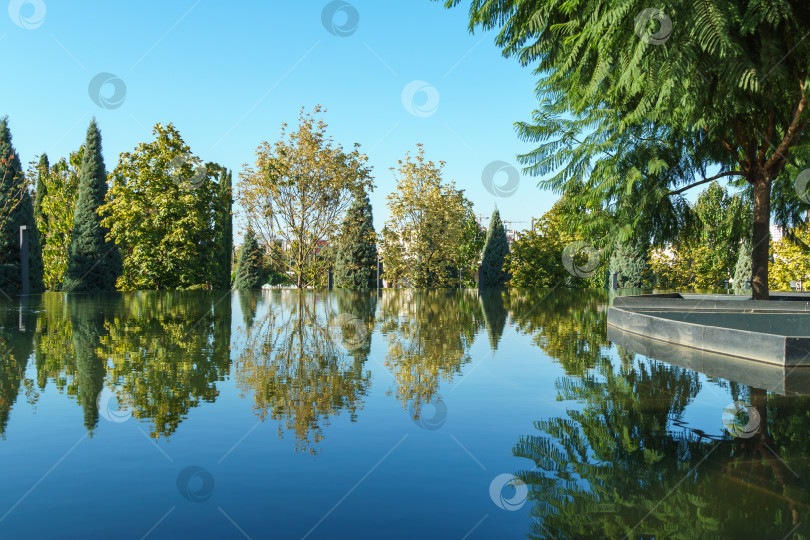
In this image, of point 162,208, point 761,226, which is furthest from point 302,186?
point 761,226

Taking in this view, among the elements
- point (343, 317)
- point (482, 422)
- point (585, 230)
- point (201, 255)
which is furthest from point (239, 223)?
point (482, 422)

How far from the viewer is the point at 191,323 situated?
503 inches

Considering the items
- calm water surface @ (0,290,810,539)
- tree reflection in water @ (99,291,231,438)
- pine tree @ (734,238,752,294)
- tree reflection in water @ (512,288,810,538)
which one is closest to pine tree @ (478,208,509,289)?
pine tree @ (734,238,752,294)

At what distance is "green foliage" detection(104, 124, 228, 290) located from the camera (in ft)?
90.7

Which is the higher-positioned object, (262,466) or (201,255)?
(201,255)

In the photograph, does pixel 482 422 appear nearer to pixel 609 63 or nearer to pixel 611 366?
pixel 611 366

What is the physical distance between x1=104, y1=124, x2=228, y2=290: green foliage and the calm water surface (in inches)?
791

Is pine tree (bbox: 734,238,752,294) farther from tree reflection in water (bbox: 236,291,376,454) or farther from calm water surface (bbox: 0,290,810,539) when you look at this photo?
calm water surface (bbox: 0,290,810,539)

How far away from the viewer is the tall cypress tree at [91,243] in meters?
30.4

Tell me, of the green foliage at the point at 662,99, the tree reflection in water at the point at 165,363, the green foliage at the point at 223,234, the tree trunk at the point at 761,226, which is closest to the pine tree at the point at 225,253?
the green foliage at the point at 223,234

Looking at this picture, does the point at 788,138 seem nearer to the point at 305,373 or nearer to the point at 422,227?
the point at 305,373

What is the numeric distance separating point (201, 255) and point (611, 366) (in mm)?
24354

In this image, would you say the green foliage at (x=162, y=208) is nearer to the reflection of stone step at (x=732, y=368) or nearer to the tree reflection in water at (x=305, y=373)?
the tree reflection in water at (x=305, y=373)

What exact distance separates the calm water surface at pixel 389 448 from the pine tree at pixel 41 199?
3102 centimetres
